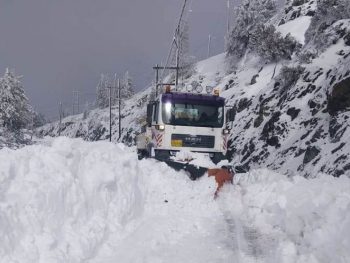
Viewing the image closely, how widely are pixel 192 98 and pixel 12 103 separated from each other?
3384 cm

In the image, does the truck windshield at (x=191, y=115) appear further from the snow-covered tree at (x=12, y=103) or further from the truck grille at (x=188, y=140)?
the snow-covered tree at (x=12, y=103)

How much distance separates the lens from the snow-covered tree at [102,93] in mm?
127863

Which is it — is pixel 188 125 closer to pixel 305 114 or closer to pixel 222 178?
pixel 222 178

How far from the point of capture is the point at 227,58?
6575 centimetres

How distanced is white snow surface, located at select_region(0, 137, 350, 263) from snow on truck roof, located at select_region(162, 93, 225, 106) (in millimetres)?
6798

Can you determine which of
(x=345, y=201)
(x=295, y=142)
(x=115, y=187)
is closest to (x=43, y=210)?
(x=115, y=187)

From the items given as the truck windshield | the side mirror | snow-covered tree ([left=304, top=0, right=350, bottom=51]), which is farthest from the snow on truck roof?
snow-covered tree ([left=304, top=0, right=350, bottom=51])

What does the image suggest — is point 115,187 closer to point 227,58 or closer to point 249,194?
point 249,194

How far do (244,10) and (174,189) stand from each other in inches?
2157

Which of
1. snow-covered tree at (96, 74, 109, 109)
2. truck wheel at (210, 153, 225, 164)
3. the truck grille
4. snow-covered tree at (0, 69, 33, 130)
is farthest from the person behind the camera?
snow-covered tree at (96, 74, 109, 109)

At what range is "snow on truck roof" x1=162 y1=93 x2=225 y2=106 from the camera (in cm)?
1653

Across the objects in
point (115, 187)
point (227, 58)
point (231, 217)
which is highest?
point (227, 58)

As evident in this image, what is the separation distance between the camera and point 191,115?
16.5 meters

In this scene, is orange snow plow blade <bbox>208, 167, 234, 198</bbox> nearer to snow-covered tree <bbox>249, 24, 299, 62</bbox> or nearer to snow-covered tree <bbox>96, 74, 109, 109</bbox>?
snow-covered tree <bbox>249, 24, 299, 62</bbox>
